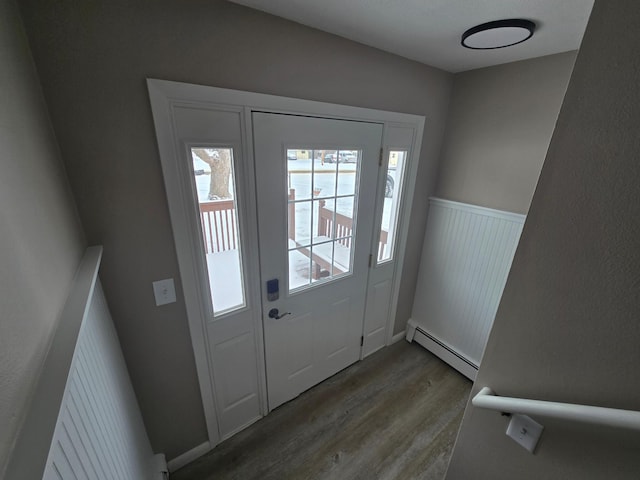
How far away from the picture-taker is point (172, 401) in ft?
4.68

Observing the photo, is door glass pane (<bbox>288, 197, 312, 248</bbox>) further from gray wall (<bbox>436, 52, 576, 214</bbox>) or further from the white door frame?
gray wall (<bbox>436, 52, 576, 214</bbox>)

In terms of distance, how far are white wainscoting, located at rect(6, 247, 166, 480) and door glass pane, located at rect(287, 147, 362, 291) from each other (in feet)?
2.99

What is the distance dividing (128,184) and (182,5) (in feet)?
2.30

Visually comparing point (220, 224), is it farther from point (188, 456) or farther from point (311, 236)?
point (188, 456)

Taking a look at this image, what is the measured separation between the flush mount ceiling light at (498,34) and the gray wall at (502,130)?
0.42 metres

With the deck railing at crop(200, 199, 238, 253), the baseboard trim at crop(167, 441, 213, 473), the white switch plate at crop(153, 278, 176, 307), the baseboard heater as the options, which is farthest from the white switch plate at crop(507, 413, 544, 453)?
the baseboard trim at crop(167, 441, 213, 473)

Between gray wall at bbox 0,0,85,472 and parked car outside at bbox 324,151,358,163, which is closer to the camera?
gray wall at bbox 0,0,85,472

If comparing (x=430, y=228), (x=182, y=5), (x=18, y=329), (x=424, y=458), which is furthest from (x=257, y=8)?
(x=424, y=458)

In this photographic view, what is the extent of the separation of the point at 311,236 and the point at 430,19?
3.91 ft

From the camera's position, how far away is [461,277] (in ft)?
6.97

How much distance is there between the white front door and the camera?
1.39 m

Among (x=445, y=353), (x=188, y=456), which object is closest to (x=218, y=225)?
(x=188, y=456)

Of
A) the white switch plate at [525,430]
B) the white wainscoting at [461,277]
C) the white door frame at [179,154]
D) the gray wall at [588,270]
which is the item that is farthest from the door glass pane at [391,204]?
the white switch plate at [525,430]

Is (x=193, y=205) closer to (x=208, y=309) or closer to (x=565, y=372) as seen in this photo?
(x=208, y=309)
